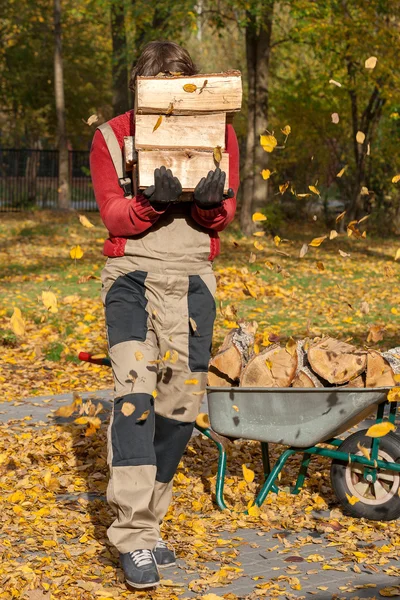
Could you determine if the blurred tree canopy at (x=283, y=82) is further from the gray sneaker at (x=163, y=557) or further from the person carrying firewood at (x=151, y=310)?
the gray sneaker at (x=163, y=557)

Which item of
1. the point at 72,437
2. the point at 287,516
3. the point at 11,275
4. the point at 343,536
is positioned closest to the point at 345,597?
the point at 343,536

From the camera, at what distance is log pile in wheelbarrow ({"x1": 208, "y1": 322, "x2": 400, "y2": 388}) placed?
15.2 ft

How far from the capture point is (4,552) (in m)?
4.17

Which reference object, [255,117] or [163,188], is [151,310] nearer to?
[163,188]

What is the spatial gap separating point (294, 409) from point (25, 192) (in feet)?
83.5

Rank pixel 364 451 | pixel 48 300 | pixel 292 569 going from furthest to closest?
pixel 48 300 → pixel 364 451 → pixel 292 569

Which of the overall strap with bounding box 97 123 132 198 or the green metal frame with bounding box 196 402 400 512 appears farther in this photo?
the green metal frame with bounding box 196 402 400 512

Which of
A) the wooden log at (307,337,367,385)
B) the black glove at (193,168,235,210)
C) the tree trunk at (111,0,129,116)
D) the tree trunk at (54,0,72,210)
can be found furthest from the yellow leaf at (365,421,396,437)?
the tree trunk at (54,0,72,210)

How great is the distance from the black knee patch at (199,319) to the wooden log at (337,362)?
78 cm

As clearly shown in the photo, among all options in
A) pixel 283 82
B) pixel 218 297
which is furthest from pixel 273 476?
pixel 283 82

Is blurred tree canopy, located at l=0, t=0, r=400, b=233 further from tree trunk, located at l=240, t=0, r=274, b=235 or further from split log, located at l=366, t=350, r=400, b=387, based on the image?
split log, located at l=366, t=350, r=400, b=387

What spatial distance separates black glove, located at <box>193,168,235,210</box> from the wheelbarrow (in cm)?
106

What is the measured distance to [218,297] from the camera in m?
12.6

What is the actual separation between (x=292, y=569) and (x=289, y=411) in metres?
0.73
